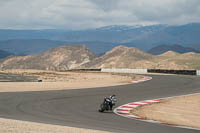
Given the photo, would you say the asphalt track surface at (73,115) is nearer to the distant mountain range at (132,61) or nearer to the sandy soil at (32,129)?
the sandy soil at (32,129)

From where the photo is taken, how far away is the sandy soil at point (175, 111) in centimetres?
1592

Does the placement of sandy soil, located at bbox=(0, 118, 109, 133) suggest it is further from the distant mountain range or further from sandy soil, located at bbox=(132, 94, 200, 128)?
the distant mountain range

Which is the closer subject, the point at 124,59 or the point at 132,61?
the point at 132,61

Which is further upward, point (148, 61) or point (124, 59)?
point (124, 59)

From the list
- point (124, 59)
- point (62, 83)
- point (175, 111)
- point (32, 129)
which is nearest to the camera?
point (32, 129)

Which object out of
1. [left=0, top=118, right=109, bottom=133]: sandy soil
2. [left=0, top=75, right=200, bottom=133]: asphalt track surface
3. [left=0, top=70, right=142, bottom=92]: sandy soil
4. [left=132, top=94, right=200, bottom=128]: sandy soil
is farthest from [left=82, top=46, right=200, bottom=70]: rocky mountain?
[left=0, top=118, right=109, bottom=133]: sandy soil

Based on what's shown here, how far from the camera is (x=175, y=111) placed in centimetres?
1903

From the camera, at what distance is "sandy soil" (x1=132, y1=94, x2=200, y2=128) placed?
15922 millimetres

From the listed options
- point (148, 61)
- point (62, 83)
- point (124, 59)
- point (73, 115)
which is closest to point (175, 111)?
point (73, 115)

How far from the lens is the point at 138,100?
76.8 ft

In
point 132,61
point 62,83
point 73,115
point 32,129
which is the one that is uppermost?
point 132,61

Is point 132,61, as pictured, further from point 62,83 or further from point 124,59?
point 62,83

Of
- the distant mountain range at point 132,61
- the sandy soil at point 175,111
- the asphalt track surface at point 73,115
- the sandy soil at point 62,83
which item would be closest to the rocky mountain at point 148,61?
the distant mountain range at point 132,61

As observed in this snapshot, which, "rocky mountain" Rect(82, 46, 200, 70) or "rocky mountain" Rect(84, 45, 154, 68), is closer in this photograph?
"rocky mountain" Rect(82, 46, 200, 70)
